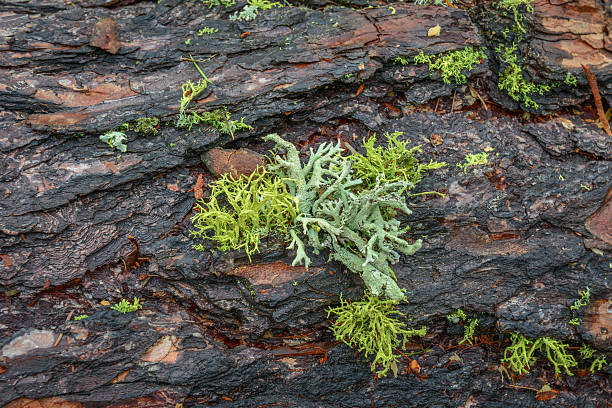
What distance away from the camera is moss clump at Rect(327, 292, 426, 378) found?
3.52m

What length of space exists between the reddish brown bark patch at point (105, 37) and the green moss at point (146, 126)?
2.44 ft

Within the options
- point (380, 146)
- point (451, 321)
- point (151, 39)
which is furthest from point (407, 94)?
point (151, 39)

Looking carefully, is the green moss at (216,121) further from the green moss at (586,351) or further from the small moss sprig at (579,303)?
the green moss at (586,351)

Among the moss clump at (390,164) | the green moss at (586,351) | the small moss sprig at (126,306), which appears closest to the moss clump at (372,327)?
the moss clump at (390,164)

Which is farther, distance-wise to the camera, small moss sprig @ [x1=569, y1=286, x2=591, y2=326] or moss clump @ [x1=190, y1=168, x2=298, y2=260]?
small moss sprig @ [x1=569, y1=286, x2=591, y2=326]

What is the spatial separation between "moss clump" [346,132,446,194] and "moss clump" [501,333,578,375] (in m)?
1.60

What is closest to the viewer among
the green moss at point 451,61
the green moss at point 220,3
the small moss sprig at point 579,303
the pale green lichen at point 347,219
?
the pale green lichen at point 347,219

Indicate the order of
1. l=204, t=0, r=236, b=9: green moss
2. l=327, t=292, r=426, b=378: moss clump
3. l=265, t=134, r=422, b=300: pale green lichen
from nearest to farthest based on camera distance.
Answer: l=265, t=134, r=422, b=300: pale green lichen
l=327, t=292, r=426, b=378: moss clump
l=204, t=0, r=236, b=9: green moss

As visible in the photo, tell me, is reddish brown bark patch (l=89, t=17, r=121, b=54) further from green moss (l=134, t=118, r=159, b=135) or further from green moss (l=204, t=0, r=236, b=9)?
green moss (l=204, t=0, r=236, b=9)

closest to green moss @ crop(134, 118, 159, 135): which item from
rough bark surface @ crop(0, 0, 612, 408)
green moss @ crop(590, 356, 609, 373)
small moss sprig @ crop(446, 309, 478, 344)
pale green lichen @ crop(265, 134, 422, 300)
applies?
rough bark surface @ crop(0, 0, 612, 408)

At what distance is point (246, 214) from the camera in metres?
3.40

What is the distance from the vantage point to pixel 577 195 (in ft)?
12.2

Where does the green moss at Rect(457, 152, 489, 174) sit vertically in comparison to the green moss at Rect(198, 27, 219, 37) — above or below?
below

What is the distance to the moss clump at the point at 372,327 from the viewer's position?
11.6ft
